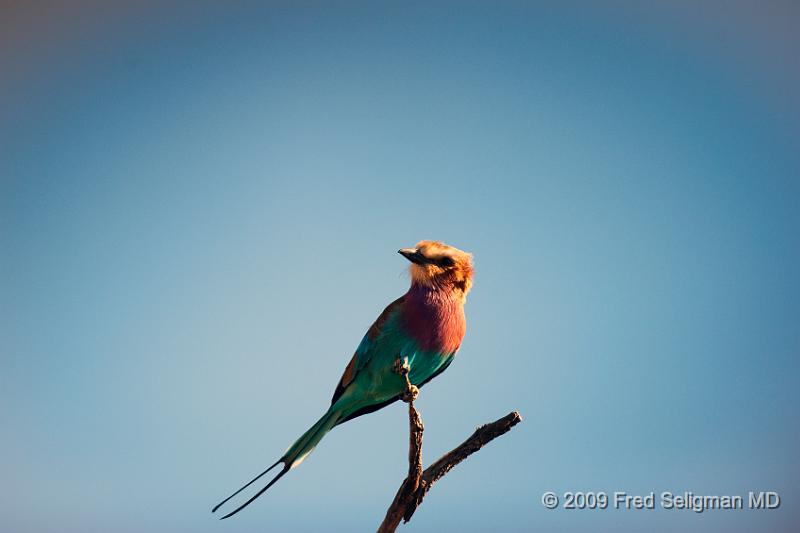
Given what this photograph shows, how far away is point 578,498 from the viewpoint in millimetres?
4980

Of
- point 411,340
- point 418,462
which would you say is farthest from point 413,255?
point 418,462

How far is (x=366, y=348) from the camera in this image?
4289 mm

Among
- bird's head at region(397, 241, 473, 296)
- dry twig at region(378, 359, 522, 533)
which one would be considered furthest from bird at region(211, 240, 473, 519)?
dry twig at region(378, 359, 522, 533)

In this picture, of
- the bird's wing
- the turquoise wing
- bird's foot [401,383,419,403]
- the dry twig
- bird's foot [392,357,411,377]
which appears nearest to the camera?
the dry twig

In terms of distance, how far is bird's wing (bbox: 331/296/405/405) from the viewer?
426cm

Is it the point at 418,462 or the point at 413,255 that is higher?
the point at 413,255

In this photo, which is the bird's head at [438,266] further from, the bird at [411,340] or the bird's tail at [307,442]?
the bird's tail at [307,442]

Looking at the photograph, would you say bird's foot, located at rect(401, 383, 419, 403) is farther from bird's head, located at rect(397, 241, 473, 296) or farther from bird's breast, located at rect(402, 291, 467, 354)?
bird's head, located at rect(397, 241, 473, 296)

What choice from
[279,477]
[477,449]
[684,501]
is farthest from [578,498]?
[279,477]

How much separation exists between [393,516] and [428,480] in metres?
0.26

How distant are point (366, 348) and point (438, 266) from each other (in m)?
0.66

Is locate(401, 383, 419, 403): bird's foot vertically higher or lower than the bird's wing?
lower

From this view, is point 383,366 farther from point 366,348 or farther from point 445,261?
point 445,261

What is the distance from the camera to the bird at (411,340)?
4.11 metres
